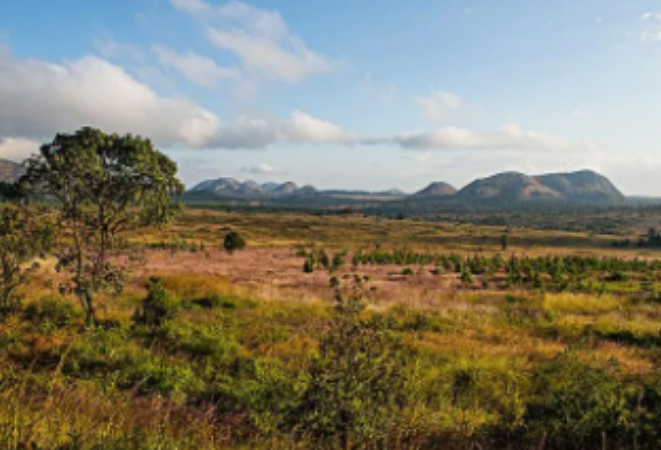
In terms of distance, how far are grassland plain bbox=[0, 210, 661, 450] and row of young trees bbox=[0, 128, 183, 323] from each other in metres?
1.32

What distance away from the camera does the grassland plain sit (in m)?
4.88

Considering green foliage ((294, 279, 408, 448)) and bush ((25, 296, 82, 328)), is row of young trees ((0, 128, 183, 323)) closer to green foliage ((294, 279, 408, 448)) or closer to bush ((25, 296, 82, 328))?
bush ((25, 296, 82, 328))

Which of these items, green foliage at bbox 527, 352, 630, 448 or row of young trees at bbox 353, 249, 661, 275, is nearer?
green foliage at bbox 527, 352, 630, 448

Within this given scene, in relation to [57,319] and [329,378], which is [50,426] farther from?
[57,319]

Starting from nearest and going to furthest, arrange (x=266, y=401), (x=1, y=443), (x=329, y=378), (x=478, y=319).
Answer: (x=1, y=443)
(x=329, y=378)
(x=266, y=401)
(x=478, y=319)

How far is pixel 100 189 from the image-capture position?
48.0 ft

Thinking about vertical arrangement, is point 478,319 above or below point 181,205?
below

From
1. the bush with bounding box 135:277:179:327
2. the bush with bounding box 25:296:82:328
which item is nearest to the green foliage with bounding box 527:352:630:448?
the bush with bounding box 135:277:179:327

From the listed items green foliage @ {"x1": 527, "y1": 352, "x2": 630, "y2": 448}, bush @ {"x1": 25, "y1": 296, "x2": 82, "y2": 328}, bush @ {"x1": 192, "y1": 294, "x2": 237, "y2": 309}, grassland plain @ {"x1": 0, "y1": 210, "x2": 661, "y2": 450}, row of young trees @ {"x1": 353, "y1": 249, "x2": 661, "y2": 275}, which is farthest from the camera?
row of young trees @ {"x1": 353, "y1": 249, "x2": 661, "y2": 275}

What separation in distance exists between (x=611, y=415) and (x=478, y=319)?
13770 millimetres

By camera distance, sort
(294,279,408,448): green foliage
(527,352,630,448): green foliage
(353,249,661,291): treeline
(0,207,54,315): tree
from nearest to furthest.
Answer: (294,279,408,448): green foliage < (527,352,630,448): green foliage < (0,207,54,315): tree < (353,249,661,291): treeline

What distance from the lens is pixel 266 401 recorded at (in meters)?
8.41

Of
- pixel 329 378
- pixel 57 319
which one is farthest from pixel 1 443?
pixel 57 319

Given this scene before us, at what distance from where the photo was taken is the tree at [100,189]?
14.0 metres
